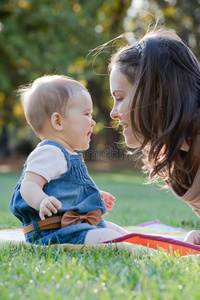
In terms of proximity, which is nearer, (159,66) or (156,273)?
(156,273)

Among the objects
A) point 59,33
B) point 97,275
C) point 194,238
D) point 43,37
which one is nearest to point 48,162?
point 97,275

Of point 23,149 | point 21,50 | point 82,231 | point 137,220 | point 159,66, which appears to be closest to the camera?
point 82,231

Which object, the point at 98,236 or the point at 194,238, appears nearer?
the point at 98,236

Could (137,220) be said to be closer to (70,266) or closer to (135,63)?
(135,63)

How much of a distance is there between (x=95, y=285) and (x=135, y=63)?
1666mm

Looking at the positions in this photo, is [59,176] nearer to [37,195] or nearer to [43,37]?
[37,195]

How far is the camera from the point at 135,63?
2.58 m

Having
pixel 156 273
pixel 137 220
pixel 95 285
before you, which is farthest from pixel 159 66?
pixel 137 220

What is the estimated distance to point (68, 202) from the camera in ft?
7.59

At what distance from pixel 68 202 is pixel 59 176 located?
0.17 m

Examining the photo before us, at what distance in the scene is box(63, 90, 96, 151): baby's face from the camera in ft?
8.02

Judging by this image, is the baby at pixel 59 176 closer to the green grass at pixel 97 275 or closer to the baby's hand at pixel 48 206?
the baby's hand at pixel 48 206

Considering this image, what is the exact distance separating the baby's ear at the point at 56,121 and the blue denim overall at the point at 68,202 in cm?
11

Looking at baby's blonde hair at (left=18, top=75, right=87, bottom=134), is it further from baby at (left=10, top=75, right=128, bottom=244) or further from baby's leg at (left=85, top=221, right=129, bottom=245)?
baby's leg at (left=85, top=221, right=129, bottom=245)
